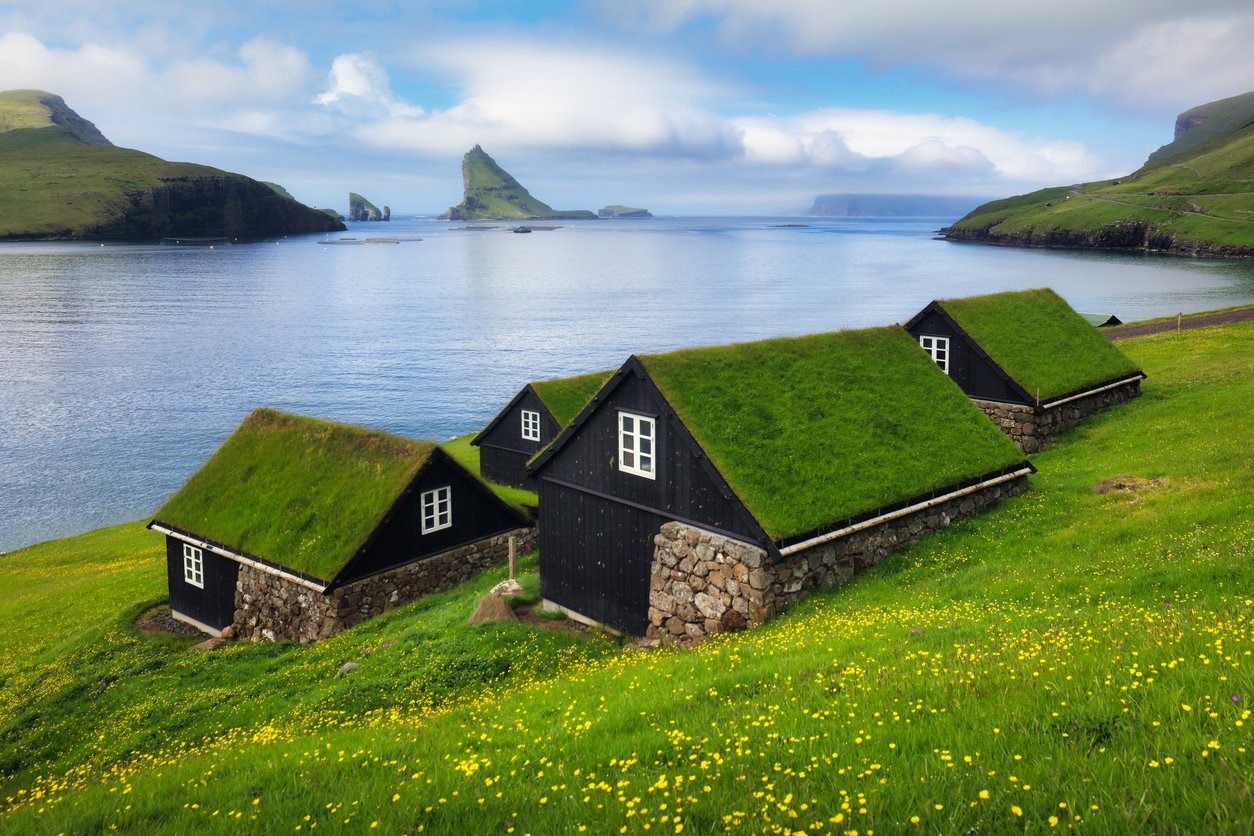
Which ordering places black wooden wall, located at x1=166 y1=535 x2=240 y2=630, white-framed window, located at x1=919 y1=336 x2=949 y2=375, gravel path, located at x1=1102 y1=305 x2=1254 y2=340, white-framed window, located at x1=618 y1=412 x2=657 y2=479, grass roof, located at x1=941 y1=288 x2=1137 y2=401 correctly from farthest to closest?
gravel path, located at x1=1102 y1=305 x2=1254 y2=340, white-framed window, located at x1=919 y1=336 x2=949 y2=375, grass roof, located at x1=941 y1=288 x2=1137 y2=401, black wooden wall, located at x1=166 y1=535 x2=240 y2=630, white-framed window, located at x1=618 y1=412 x2=657 y2=479

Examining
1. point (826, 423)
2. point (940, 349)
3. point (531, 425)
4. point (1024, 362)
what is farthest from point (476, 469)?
point (1024, 362)

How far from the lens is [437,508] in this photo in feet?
101

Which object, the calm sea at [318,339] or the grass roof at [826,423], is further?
the calm sea at [318,339]

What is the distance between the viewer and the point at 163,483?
6191 cm

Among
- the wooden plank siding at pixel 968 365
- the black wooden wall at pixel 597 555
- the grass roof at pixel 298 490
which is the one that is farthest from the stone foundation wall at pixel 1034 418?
the grass roof at pixel 298 490

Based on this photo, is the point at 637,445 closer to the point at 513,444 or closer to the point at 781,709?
the point at 781,709

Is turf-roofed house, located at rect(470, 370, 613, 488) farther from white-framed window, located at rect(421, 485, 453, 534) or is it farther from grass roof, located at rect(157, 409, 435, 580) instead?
grass roof, located at rect(157, 409, 435, 580)

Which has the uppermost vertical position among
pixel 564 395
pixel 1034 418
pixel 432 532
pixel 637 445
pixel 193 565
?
pixel 637 445

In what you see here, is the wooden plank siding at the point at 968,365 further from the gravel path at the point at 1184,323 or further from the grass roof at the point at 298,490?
the gravel path at the point at 1184,323

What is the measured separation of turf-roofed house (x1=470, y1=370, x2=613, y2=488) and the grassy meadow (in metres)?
15.6

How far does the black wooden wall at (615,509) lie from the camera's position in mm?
22047

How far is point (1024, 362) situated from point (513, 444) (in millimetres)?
26640

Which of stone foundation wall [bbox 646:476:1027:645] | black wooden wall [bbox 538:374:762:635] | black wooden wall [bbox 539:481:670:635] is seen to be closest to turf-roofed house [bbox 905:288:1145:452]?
stone foundation wall [bbox 646:476:1027:645]

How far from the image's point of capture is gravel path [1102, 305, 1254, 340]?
A: 6719 centimetres
